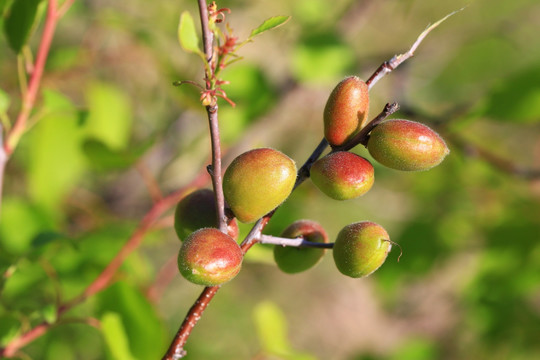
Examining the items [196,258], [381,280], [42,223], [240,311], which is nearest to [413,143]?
[196,258]

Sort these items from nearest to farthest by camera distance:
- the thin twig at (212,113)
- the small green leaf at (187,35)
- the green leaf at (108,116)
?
the thin twig at (212,113) < the small green leaf at (187,35) < the green leaf at (108,116)

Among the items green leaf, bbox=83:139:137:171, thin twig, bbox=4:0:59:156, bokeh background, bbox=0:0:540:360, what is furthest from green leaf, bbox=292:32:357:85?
thin twig, bbox=4:0:59:156

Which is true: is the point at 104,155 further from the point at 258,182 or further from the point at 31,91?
the point at 258,182

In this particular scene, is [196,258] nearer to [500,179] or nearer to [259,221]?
[259,221]

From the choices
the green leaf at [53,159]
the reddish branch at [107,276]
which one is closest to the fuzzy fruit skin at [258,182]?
the reddish branch at [107,276]

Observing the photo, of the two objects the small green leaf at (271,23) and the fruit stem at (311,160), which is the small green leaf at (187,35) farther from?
the fruit stem at (311,160)

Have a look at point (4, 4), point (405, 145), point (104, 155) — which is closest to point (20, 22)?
point (4, 4)
